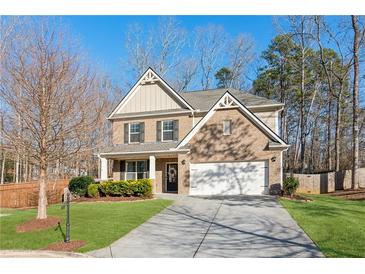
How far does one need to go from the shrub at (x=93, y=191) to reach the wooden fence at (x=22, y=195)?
10.4 feet

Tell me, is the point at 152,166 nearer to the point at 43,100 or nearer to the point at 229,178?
the point at 229,178

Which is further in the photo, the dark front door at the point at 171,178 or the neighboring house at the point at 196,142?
the dark front door at the point at 171,178

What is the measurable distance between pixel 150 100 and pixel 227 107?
6.00m

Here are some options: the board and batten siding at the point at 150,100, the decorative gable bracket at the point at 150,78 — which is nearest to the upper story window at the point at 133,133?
the board and batten siding at the point at 150,100

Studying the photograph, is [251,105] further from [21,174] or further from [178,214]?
[21,174]

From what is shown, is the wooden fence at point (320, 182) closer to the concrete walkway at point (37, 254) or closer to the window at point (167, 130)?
the window at point (167, 130)

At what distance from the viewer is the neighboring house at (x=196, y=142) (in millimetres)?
18016

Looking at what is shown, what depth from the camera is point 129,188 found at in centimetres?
1777

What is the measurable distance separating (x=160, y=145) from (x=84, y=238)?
461 inches

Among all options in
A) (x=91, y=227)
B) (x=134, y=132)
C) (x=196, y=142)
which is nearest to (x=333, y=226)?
(x=91, y=227)

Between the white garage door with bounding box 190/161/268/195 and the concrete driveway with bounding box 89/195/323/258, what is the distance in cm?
424

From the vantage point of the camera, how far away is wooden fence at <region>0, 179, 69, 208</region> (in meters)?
19.5

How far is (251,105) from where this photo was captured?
20.2 m
